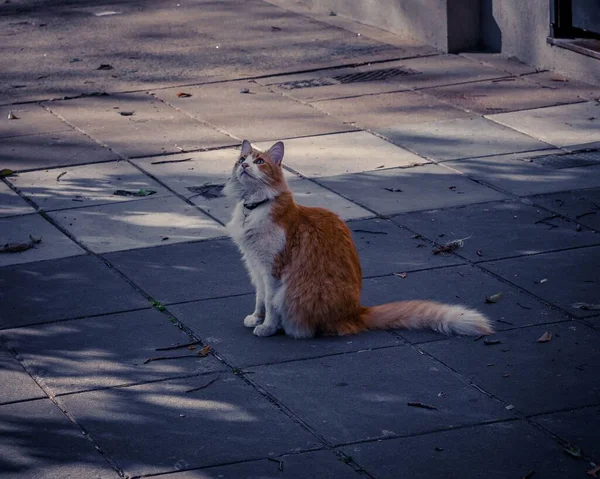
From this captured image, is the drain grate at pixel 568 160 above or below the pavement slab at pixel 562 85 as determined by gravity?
below

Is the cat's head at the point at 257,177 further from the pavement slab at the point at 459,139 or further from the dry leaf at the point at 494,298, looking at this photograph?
the pavement slab at the point at 459,139

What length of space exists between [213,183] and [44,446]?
4982mm

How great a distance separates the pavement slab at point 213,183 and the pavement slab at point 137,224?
0.22m

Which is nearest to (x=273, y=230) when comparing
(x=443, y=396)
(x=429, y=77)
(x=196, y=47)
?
(x=443, y=396)

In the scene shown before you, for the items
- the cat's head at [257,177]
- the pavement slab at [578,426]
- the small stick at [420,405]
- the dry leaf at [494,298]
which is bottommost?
the pavement slab at [578,426]

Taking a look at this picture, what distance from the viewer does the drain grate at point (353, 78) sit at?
14555 millimetres

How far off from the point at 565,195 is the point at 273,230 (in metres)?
3.77

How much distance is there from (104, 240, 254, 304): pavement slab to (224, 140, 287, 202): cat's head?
107cm

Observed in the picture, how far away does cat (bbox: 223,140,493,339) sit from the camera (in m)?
7.31

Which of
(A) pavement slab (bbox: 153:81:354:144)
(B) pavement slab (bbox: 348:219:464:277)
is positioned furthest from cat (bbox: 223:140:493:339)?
(A) pavement slab (bbox: 153:81:354:144)

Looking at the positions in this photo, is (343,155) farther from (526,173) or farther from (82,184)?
(82,184)

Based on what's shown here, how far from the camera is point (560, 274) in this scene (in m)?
8.33

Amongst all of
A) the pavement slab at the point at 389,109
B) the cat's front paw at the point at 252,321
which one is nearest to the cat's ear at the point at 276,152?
the cat's front paw at the point at 252,321

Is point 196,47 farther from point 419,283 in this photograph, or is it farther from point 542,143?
point 419,283
